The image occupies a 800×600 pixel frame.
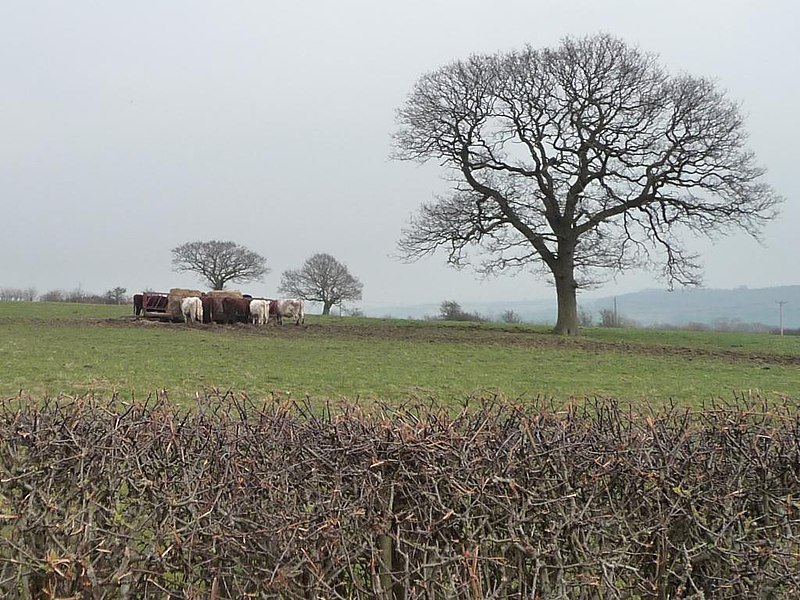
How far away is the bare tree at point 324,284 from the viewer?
6138cm

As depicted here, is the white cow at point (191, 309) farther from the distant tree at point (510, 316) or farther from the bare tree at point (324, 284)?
the bare tree at point (324, 284)

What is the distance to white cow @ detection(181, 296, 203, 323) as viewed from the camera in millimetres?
29125

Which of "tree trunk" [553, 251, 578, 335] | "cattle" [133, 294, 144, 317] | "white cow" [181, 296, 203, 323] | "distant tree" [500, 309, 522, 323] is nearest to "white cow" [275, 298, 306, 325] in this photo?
"white cow" [181, 296, 203, 323]

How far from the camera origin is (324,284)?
203 feet

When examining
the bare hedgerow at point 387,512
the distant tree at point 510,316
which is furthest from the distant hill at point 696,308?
the bare hedgerow at point 387,512

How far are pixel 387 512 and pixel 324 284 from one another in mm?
59546

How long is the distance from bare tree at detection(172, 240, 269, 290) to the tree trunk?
3821 centimetres

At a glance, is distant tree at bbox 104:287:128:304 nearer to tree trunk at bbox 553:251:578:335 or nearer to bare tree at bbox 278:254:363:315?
bare tree at bbox 278:254:363:315

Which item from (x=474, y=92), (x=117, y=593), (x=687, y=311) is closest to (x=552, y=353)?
(x=474, y=92)

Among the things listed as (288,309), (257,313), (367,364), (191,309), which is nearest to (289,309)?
(288,309)

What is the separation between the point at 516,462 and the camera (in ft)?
9.68

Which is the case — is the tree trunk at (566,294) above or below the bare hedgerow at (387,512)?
above

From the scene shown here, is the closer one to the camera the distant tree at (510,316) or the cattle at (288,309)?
the cattle at (288,309)

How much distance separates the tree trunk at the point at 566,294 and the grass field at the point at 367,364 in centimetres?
212
